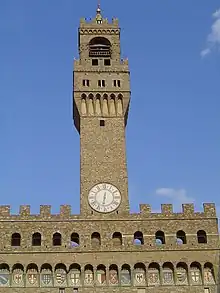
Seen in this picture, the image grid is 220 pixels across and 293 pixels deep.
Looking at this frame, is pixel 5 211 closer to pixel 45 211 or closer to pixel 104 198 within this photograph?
pixel 45 211

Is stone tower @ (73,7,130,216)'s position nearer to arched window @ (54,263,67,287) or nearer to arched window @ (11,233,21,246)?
arched window @ (54,263,67,287)

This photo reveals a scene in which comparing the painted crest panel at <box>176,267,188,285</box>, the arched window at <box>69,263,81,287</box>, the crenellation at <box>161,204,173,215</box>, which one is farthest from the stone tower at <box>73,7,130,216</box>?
the painted crest panel at <box>176,267,188,285</box>

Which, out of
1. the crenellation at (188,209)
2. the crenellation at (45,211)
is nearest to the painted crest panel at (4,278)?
the crenellation at (45,211)

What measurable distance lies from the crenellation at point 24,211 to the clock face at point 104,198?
133 inches

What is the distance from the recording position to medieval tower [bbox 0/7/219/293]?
31281 millimetres

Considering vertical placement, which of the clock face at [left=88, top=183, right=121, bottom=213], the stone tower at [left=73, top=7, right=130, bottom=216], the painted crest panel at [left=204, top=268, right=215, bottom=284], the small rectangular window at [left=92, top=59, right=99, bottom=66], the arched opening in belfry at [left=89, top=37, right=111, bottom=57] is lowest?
the painted crest panel at [left=204, top=268, right=215, bottom=284]

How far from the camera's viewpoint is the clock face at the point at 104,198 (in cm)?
3344

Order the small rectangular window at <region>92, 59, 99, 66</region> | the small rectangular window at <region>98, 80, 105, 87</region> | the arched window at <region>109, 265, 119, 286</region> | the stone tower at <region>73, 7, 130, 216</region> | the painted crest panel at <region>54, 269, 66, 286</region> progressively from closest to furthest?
the painted crest panel at <region>54, 269, 66, 286</region>, the arched window at <region>109, 265, 119, 286</region>, the stone tower at <region>73, 7, 130, 216</region>, the small rectangular window at <region>98, 80, 105, 87</region>, the small rectangular window at <region>92, 59, 99, 66</region>

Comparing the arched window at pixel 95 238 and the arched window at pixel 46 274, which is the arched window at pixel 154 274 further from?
the arched window at pixel 46 274

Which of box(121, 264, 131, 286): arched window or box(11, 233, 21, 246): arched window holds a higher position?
box(11, 233, 21, 246): arched window

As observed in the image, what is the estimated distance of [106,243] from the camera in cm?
3216

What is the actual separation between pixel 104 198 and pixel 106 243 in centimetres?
269

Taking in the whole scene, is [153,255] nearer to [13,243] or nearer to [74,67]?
[13,243]

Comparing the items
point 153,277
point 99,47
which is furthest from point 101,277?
point 99,47
